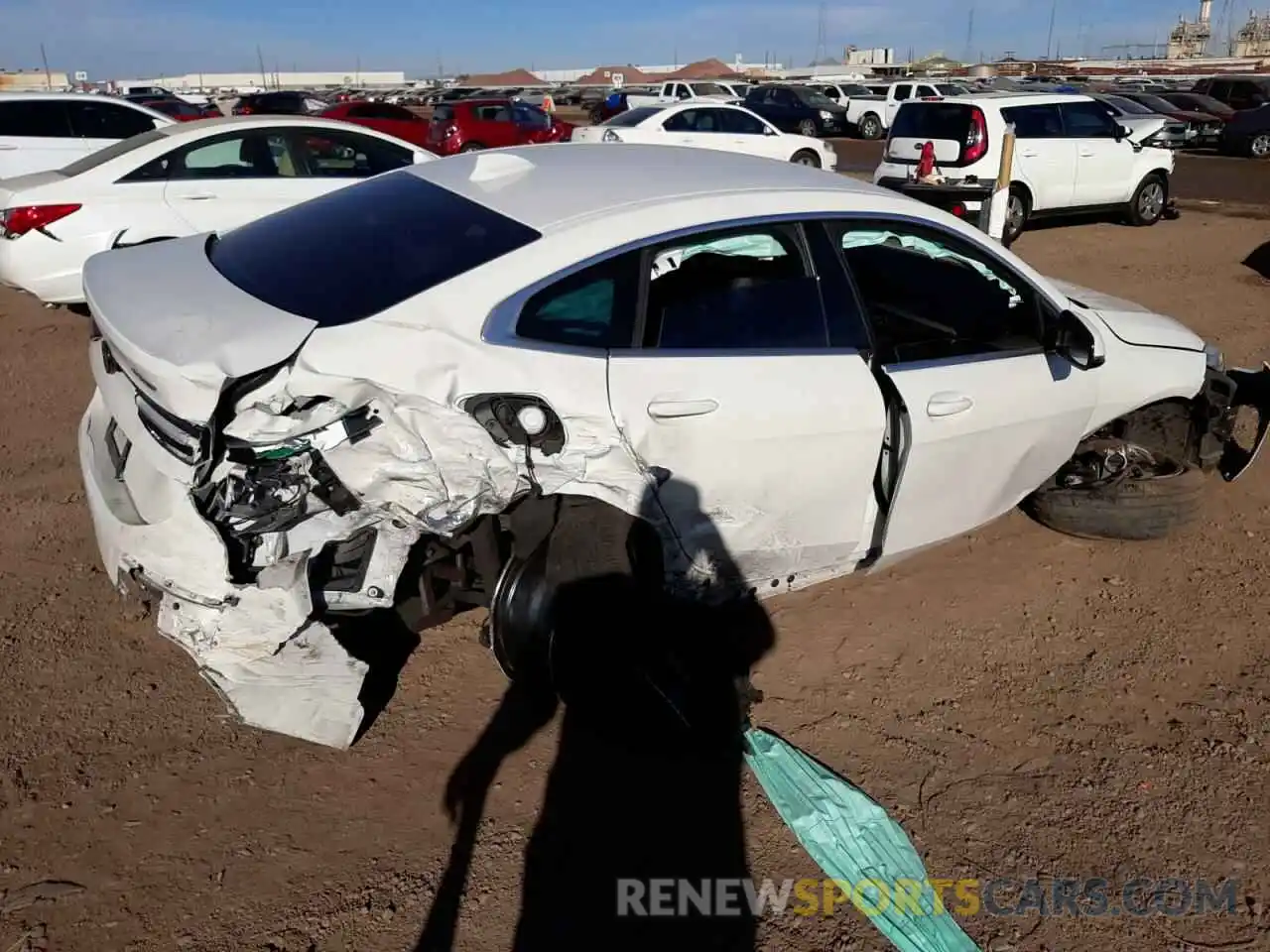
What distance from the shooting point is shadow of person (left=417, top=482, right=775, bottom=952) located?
104 inches

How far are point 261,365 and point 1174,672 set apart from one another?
10.8 ft

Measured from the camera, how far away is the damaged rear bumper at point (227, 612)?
8.68ft

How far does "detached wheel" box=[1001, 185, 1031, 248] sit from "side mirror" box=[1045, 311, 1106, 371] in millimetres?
9126

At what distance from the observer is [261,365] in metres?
2.61

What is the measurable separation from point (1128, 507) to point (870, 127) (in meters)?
29.0

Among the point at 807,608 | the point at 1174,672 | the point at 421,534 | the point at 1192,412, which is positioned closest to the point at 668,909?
the point at 421,534

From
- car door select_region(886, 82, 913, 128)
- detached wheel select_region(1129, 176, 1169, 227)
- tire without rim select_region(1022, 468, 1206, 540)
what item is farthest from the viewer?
car door select_region(886, 82, 913, 128)

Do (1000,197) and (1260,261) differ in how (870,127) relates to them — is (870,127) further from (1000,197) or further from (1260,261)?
(1000,197)

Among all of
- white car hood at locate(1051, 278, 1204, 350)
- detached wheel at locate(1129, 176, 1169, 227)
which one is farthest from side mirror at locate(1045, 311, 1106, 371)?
detached wheel at locate(1129, 176, 1169, 227)

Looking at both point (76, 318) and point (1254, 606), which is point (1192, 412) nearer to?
point (1254, 606)

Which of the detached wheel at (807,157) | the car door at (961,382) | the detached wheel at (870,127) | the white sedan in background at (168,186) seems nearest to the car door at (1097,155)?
the detached wheel at (807,157)

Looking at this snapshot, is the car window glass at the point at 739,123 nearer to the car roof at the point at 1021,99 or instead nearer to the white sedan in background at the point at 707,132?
the white sedan in background at the point at 707,132

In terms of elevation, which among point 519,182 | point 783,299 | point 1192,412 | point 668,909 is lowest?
point 668,909

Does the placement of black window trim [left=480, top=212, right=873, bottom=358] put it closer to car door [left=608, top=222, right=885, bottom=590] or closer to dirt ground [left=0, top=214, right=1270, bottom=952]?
car door [left=608, top=222, right=885, bottom=590]
